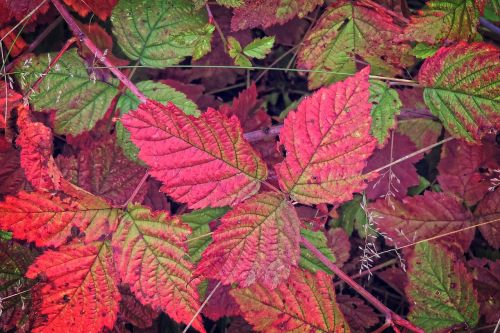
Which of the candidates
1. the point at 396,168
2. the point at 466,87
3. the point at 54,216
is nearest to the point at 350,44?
the point at 466,87

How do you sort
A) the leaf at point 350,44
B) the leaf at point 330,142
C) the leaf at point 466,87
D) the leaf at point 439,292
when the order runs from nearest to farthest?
1. the leaf at point 330,142
2. the leaf at point 466,87
3. the leaf at point 439,292
4. the leaf at point 350,44

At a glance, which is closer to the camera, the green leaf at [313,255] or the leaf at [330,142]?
the leaf at [330,142]

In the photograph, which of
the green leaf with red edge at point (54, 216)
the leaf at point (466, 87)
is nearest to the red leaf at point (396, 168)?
the leaf at point (466, 87)

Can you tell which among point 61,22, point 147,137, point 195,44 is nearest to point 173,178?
point 147,137

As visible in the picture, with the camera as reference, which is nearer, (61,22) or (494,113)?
(494,113)

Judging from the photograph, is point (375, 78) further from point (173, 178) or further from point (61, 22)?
point (61, 22)

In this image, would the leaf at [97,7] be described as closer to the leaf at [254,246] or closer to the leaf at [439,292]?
the leaf at [254,246]

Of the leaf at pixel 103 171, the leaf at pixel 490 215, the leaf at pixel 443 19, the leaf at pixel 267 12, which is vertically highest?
the leaf at pixel 267 12
